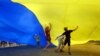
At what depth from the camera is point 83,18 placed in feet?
40.6

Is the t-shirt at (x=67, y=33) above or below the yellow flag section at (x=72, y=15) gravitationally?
below

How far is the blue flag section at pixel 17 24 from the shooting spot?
12.7m

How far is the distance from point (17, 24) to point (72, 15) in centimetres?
197

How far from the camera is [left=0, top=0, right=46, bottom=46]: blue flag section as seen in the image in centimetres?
1270

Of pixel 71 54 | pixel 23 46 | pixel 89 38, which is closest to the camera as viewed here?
pixel 71 54

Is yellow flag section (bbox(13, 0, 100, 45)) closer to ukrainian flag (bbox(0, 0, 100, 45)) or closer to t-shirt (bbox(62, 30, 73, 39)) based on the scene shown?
ukrainian flag (bbox(0, 0, 100, 45))

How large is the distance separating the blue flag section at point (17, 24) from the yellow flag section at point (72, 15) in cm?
26

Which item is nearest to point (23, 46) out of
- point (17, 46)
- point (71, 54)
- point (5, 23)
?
point (17, 46)

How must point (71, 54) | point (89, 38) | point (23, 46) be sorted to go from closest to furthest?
point (71, 54), point (89, 38), point (23, 46)

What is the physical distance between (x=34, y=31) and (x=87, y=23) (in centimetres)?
191

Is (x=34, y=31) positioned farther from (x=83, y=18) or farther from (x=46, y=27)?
(x=83, y=18)

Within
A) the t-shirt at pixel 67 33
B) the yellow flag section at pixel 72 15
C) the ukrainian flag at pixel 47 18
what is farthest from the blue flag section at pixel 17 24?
the t-shirt at pixel 67 33

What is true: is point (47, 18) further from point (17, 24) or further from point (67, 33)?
point (17, 24)

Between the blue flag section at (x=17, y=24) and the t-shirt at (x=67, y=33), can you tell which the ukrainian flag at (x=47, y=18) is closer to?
the blue flag section at (x=17, y=24)
